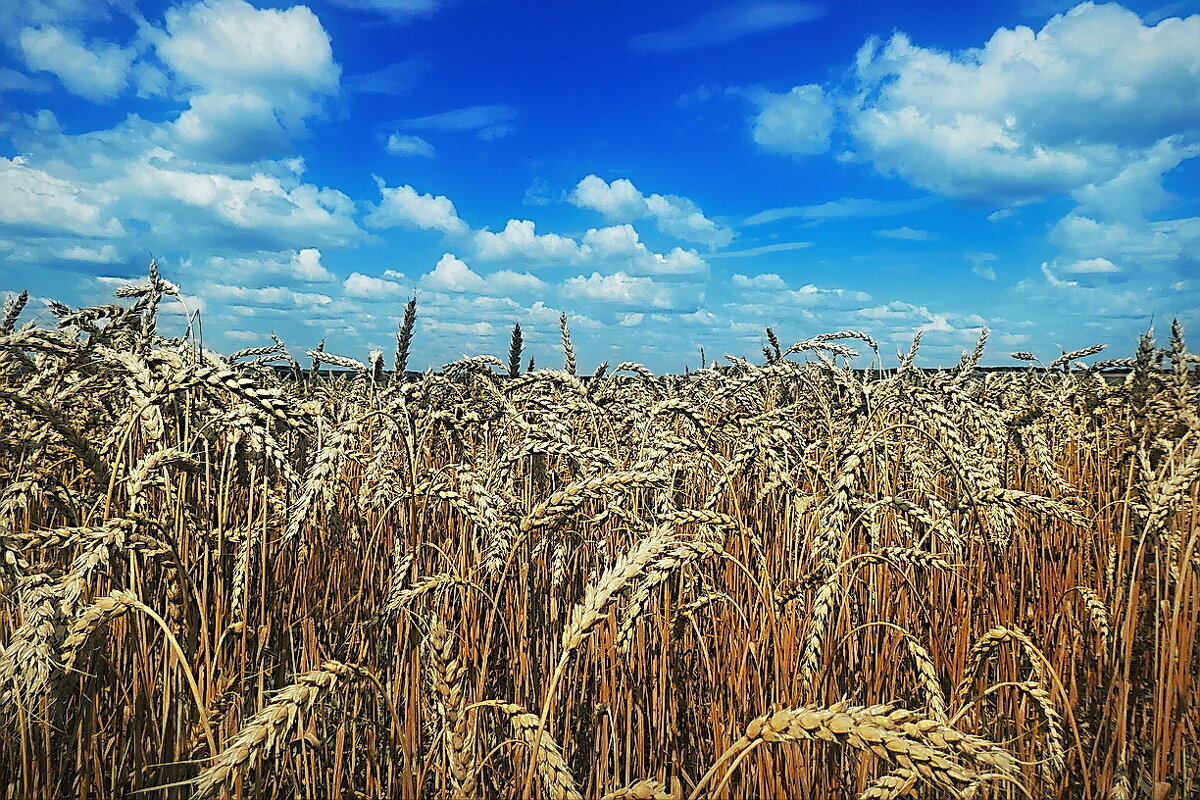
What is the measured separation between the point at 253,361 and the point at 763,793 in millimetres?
3537

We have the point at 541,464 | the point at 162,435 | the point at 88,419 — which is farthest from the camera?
the point at 541,464

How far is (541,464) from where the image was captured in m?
3.55

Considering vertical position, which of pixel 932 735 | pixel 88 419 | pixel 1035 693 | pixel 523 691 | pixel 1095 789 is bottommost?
pixel 1095 789

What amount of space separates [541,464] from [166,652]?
1.91 meters

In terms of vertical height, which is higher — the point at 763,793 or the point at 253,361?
the point at 253,361

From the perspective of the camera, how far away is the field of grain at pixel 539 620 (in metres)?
1.51

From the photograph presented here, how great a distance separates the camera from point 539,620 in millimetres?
2666

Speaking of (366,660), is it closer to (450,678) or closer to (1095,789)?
(450,678)

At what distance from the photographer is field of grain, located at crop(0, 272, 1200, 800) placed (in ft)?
4.94

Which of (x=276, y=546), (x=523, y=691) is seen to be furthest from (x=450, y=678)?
(x=276, y=546)

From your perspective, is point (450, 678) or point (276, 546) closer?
point (450, 678)

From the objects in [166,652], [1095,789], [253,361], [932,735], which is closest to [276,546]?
[166,652]

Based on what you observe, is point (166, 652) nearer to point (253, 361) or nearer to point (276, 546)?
point (276, 546)

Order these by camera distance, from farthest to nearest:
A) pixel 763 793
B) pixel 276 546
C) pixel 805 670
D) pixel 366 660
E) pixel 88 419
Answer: pixel 88 419 → pixel 276 546 → pixel 366 660 → pixel 805 670 → pixel 763 793
